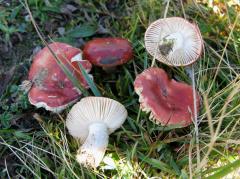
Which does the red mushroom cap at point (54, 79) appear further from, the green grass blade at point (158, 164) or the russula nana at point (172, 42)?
the green grass blade at point (158, 164)

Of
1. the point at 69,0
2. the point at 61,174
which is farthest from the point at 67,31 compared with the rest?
the point at 61,174

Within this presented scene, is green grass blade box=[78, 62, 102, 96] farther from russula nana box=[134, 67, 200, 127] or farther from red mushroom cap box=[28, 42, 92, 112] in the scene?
russula nana box=[134, 67, 200, 127]

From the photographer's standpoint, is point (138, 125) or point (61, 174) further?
point (138, 125)

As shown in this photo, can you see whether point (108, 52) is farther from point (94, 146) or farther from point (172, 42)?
point (94, 146)

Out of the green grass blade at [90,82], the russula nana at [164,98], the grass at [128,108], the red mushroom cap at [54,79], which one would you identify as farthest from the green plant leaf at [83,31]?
the russula nana at [164,98]

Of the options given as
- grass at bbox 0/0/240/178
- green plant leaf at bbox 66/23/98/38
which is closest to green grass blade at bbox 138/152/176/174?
grass at bbox 0/0/240/178

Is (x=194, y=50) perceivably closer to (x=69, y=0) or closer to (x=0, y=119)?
(x=69, y=0)
